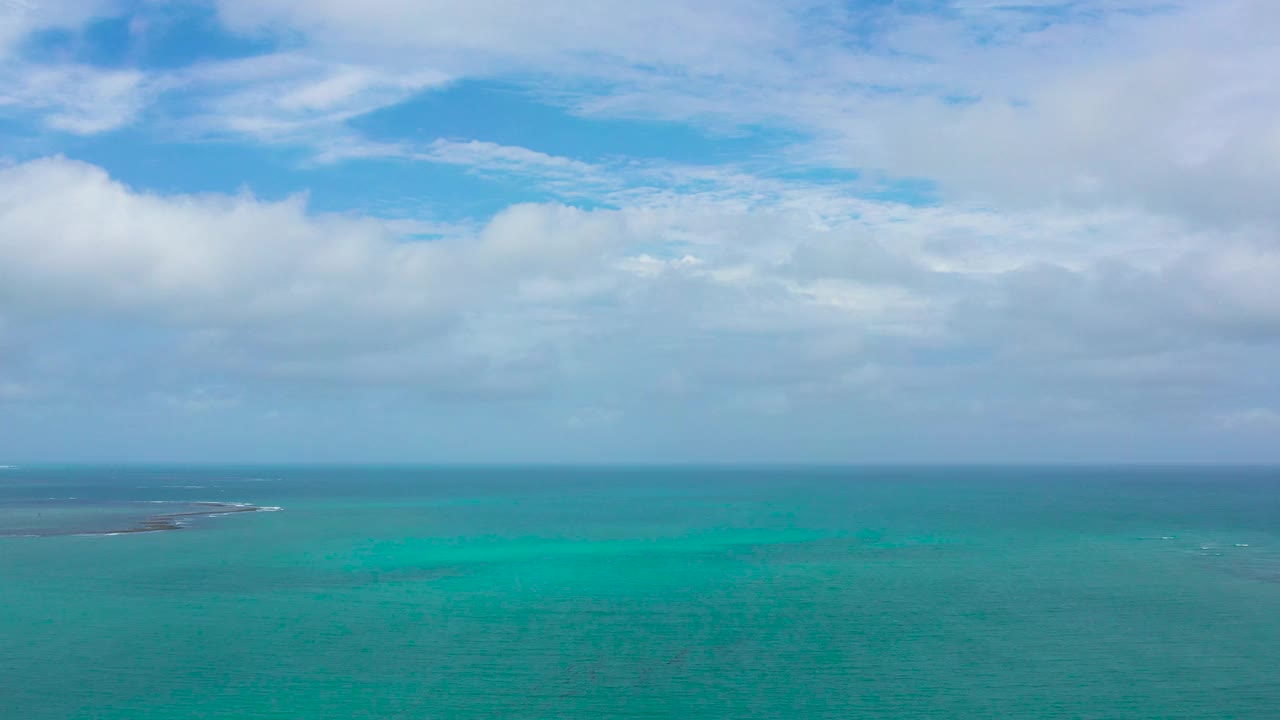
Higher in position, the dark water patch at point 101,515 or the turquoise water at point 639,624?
the turquoise water at point 639,624

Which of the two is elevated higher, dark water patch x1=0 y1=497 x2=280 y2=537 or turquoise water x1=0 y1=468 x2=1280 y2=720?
turquoise water x1=0 y1=468 x2=1280 y2=720

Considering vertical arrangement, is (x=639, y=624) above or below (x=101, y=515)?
above

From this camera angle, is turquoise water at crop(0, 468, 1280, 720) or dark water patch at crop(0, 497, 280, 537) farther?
dark water patch at crop(0, 497, 280, 537)

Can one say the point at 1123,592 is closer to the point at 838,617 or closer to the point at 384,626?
the point at 838,617

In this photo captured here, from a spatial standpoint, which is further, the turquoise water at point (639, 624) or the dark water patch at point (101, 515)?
the dark water patch at point (101, 515)

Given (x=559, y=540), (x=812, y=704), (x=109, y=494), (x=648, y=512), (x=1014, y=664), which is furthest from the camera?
(x=109, y=494)

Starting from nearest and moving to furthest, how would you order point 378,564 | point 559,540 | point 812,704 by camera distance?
point 812,704 → point 378,564 → point 559,540

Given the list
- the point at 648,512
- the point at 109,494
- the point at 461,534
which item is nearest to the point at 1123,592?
the point at 461,534

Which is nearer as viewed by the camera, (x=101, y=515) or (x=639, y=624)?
(x=639, y=624)
